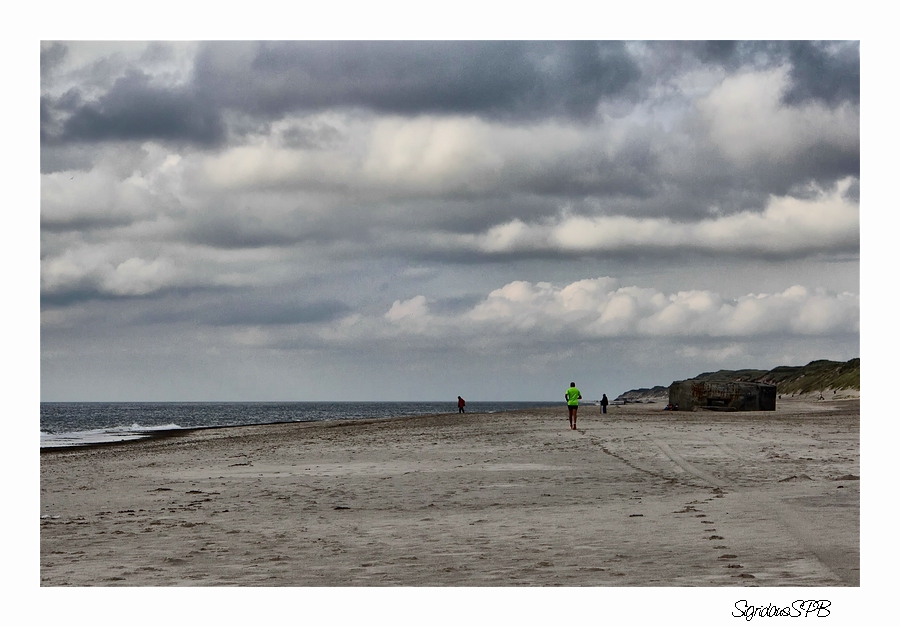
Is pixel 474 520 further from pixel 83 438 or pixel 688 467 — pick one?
pixel 83 438

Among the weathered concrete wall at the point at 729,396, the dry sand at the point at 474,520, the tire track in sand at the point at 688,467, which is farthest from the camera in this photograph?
the weathered concrete wall at the point at 729,396

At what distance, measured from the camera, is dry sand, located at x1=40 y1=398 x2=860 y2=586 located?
347 inches

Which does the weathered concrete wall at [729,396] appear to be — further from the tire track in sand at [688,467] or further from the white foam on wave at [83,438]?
the white foam on wave at [83,438]

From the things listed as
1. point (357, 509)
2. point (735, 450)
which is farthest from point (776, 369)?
point (357, 509)

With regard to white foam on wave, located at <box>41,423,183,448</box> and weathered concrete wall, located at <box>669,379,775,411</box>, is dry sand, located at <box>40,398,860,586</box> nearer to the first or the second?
white foam on wave, located at <box>41,423,183,448</box>

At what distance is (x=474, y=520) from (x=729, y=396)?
39.1m

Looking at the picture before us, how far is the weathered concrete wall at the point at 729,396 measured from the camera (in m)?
47.2

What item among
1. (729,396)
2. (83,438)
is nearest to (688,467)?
(729,396)

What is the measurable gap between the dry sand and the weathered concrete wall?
84.3ft

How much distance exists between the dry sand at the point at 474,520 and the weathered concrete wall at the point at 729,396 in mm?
25693

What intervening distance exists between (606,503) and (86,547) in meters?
7.35

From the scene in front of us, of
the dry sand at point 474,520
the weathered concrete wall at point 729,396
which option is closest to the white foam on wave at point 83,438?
the dry sand at point 474,520

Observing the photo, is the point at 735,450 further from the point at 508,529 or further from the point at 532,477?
the point at 508,529

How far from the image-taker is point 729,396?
156ft
